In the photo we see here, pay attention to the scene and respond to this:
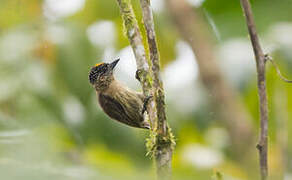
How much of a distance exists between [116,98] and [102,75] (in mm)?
342

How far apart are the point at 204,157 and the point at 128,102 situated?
1.17m

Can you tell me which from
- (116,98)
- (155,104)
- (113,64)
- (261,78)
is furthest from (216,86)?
(113,64)

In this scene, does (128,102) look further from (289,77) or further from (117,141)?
Answer: (289,77)

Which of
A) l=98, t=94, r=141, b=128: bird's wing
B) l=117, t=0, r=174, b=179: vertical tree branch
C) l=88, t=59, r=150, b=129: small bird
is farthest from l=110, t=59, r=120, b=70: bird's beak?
l=117, t=0, r=174, b=179: vertical tree branch

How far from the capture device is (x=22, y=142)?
1.07 m

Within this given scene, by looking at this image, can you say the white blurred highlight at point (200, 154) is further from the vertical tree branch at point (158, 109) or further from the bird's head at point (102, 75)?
the bird's head at point (102, 75)

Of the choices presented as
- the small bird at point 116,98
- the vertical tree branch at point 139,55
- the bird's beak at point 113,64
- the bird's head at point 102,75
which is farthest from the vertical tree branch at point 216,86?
the bird's head at point 102,75

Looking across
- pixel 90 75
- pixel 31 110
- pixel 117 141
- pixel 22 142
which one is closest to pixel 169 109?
pixel 117 141

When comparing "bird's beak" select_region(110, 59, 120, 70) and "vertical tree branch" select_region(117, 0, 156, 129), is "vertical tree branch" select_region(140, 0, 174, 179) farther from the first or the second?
"bird's beak" select_region(110, 59, 120, 70)

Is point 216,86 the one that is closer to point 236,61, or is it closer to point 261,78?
point 261,78

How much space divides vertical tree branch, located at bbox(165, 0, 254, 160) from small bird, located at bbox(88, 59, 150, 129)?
3.27 feet

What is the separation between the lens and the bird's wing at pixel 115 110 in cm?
416

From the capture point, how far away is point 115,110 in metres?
4.25

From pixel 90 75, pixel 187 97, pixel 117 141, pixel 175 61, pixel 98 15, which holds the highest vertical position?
pixel 98 15
